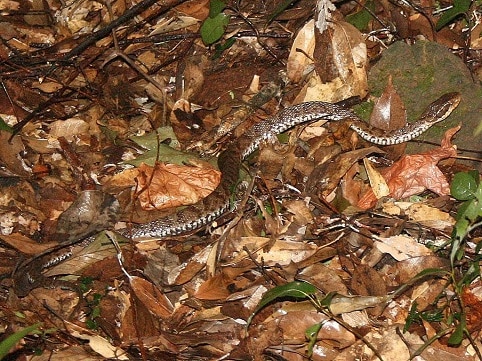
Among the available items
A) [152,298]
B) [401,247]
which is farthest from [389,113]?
[152,298]

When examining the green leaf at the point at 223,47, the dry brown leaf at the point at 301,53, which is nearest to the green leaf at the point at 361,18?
the dry brown leaf at the point at 301,53

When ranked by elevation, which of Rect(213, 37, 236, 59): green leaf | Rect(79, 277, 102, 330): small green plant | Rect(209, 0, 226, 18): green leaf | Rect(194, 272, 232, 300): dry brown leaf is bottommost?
Rect(79, 277, 102, 330): small green plant

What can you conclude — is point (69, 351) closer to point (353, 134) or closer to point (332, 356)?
point (332, 356)

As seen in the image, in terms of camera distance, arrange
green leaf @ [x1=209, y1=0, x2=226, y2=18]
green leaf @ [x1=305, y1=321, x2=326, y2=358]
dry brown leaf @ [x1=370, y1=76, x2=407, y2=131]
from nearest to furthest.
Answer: green leaf @ [x1=305, y1=321, x2=326, y2=358] < dry brown leaf @ [x1=370, y1=76, x2=407, y2=131] < green leaf @ [x1=209, y1=0, x2=226, y2=18]

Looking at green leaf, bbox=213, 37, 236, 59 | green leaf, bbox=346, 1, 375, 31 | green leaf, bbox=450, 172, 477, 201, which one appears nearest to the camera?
green leaf, bbox=450, 172, 477, 201

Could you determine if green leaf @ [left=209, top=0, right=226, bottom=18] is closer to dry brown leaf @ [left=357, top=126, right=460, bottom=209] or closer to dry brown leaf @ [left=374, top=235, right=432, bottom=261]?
dry brown leaf @ [left=357, top=126, right=460, bottom=209]

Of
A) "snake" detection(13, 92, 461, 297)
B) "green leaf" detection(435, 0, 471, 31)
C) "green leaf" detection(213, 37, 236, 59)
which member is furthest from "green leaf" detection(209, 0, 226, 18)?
"green leaf" detection(435, 0, 471, 31)

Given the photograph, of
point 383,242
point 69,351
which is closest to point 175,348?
point 69,351

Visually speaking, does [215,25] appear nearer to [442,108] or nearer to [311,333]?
[442,108]
